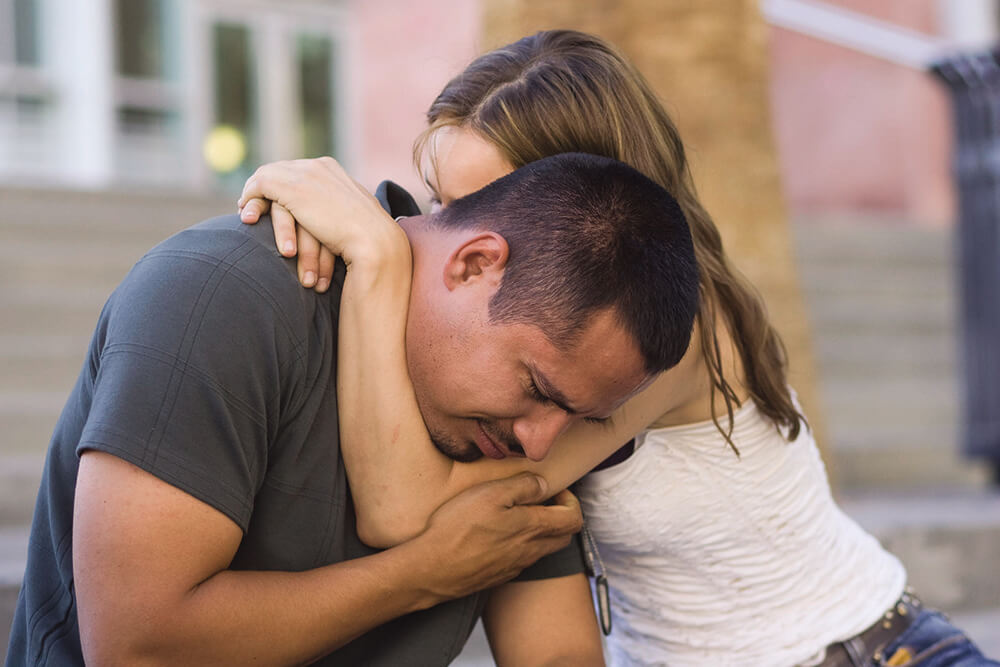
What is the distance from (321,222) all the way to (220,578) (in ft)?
1.97

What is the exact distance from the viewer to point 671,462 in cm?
234

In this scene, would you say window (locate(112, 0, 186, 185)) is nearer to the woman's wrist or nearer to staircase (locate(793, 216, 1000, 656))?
staircase (locate(793, 216, 1000, 656))

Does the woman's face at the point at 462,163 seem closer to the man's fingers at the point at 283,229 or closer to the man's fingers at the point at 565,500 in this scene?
the man's fingers at the point at 283,229

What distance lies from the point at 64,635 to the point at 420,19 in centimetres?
1277

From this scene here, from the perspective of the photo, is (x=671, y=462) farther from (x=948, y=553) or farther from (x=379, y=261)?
(x=948, y=553)

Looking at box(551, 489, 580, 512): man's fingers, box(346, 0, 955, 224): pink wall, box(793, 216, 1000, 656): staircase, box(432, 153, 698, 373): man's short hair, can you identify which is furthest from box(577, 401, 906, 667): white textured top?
box(346, 0, 955, 224): pink wall

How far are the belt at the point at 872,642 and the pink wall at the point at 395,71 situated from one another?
1139cm

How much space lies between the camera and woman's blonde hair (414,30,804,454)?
2.20 m

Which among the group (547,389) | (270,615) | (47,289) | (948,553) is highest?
(547,389)

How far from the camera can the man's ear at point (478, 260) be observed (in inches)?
76.1

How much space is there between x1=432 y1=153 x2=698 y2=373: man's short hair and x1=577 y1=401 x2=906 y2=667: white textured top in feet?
1.42

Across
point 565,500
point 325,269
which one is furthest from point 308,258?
point 565,500

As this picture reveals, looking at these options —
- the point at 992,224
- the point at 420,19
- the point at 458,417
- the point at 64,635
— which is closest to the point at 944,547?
the point at 992,224

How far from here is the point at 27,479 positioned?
4523mm
